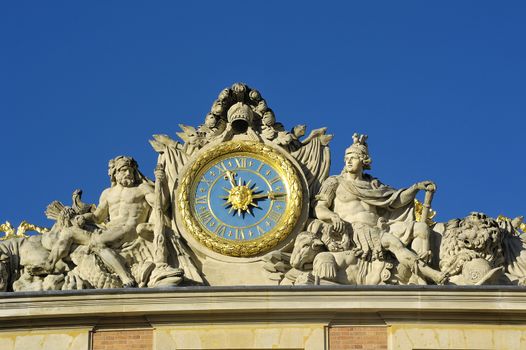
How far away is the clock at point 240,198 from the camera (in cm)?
3016

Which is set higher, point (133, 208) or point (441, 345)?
point (133, 208)

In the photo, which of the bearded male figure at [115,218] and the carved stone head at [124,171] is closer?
the bearded male figure at [115,218]

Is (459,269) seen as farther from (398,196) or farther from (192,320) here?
(192,320)

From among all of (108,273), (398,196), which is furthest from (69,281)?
(398,196)

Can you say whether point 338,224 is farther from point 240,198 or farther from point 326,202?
point 240,198

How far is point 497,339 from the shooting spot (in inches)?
1167

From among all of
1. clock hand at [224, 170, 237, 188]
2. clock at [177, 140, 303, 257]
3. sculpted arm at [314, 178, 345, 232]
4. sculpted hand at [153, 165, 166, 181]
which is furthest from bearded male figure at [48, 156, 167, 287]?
sculpted arm at [314, 178, 345, 232]

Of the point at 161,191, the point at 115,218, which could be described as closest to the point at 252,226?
the point at 161,191

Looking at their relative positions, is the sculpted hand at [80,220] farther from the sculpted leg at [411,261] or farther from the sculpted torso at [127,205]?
the sculpted leg at [411,261]

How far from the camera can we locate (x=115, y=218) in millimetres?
30516

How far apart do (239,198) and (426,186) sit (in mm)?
2794

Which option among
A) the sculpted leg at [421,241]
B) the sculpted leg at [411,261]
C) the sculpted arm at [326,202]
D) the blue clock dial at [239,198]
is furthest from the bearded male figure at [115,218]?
the sculpted leg at [421,241]

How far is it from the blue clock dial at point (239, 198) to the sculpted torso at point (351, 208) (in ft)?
2.63

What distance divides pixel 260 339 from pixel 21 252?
3.88 m
